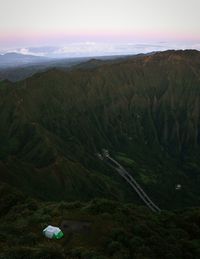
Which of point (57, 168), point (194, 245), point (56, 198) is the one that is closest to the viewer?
point (194, 245)

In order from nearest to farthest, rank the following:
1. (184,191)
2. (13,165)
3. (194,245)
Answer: (194,245) < (13,165) < (184,191)

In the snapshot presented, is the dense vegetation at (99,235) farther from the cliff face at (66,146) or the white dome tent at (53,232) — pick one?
the cliff face at (66,146)

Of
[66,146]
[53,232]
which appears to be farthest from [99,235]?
[66,146]

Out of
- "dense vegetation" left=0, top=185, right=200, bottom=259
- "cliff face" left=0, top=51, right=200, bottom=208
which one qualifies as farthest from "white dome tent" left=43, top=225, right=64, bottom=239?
"cliff face" left=0, top=51, right=200, bottom=208

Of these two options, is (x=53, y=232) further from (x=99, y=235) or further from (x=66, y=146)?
(x=66, y=146)

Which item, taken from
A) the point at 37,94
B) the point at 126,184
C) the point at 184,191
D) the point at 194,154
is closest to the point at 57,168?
the point at 126,184

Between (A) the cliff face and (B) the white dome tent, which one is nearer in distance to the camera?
(B) the white dome tent

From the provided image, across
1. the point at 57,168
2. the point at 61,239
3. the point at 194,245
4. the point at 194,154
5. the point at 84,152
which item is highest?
the point at 61,239

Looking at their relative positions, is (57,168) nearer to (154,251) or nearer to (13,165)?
(13,165)

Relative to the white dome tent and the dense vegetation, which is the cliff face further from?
the white dome tent
